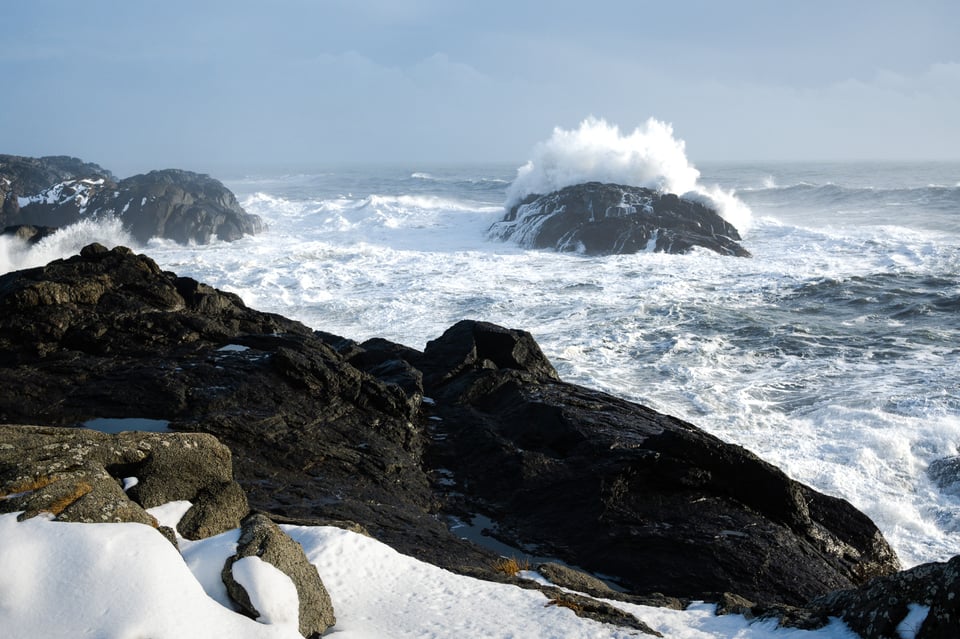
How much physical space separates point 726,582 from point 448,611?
380 centimetres

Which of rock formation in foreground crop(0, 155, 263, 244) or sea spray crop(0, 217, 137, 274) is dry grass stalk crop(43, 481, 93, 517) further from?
rock formation in foreground crop(0, 155, 263, 244)

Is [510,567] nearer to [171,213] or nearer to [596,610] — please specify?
[596,610]

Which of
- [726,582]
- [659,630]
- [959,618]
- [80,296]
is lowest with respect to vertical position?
[726,582]

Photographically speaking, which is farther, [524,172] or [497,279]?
[524,172]

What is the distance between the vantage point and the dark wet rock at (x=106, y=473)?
479cm

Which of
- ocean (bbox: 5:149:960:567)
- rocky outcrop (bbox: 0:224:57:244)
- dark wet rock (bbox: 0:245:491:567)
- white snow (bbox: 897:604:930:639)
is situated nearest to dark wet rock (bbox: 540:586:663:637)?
dark wet rock (bbox: 0:245:491:567)

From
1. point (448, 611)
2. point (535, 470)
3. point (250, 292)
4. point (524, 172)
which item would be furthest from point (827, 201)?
point (448, 611)

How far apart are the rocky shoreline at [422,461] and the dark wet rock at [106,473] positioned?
0.8 inches

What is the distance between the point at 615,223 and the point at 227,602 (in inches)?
1439

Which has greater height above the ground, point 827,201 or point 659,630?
point 827,201

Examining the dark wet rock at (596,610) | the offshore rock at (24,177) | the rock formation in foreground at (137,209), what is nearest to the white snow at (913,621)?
the dark wet rock at (596,610)

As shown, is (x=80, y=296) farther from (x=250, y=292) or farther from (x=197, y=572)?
(x=250, y=292)

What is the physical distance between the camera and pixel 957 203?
2098 inches

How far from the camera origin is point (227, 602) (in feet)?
15.4
